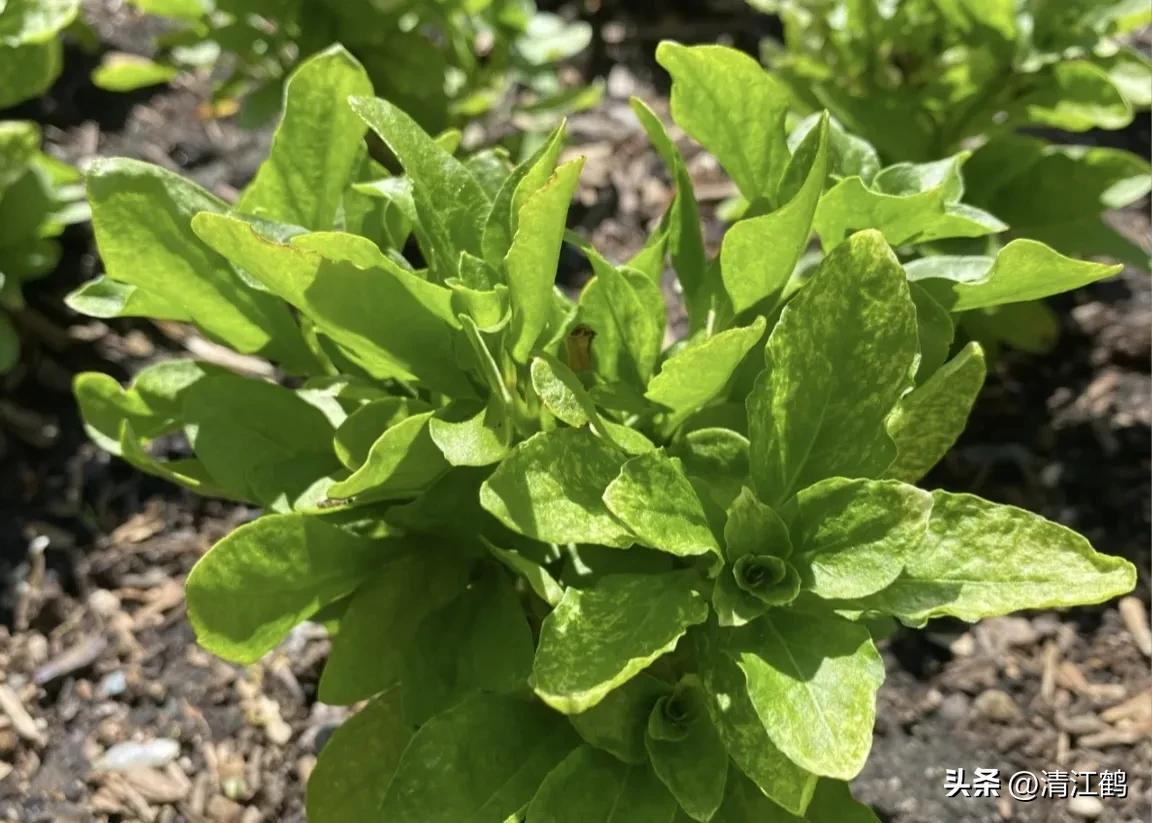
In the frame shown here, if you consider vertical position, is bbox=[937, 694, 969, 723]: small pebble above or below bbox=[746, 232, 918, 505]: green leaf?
below

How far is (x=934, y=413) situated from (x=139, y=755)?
149cm

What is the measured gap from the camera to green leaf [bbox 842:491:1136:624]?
3.50 feet

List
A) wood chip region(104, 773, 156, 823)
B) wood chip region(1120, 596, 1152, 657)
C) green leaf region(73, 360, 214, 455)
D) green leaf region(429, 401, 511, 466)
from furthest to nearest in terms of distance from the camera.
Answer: wood chip region(1120, 596, 1152, 657) → wood chip region(104, 773, 156, 823) → green leaf region(73, 360, 214, 455) → green leaf region(429, 401, 511, 466)

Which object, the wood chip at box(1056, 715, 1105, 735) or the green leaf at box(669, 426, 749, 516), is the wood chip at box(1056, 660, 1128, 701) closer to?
the wood chip at box(1056, 715, 1105, 735)

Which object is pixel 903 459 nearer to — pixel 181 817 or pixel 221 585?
pixel 221 585

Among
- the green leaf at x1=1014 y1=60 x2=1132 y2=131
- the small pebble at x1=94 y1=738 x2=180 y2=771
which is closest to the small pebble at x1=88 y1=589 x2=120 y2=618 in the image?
the small pebble at x1=94 y1=738 x2=180 y2=771

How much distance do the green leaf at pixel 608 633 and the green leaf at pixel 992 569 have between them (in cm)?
20

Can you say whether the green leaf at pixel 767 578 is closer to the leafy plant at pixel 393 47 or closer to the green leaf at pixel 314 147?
the green leaf at pixel 314 147

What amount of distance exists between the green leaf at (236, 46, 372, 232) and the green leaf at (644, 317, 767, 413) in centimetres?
52

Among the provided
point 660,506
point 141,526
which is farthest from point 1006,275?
point 141,526

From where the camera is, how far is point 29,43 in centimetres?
205

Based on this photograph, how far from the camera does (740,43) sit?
3086mm

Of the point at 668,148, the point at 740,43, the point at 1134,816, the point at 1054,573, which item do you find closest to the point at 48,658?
the point at 668,148

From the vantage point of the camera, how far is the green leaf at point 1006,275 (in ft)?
3.95
